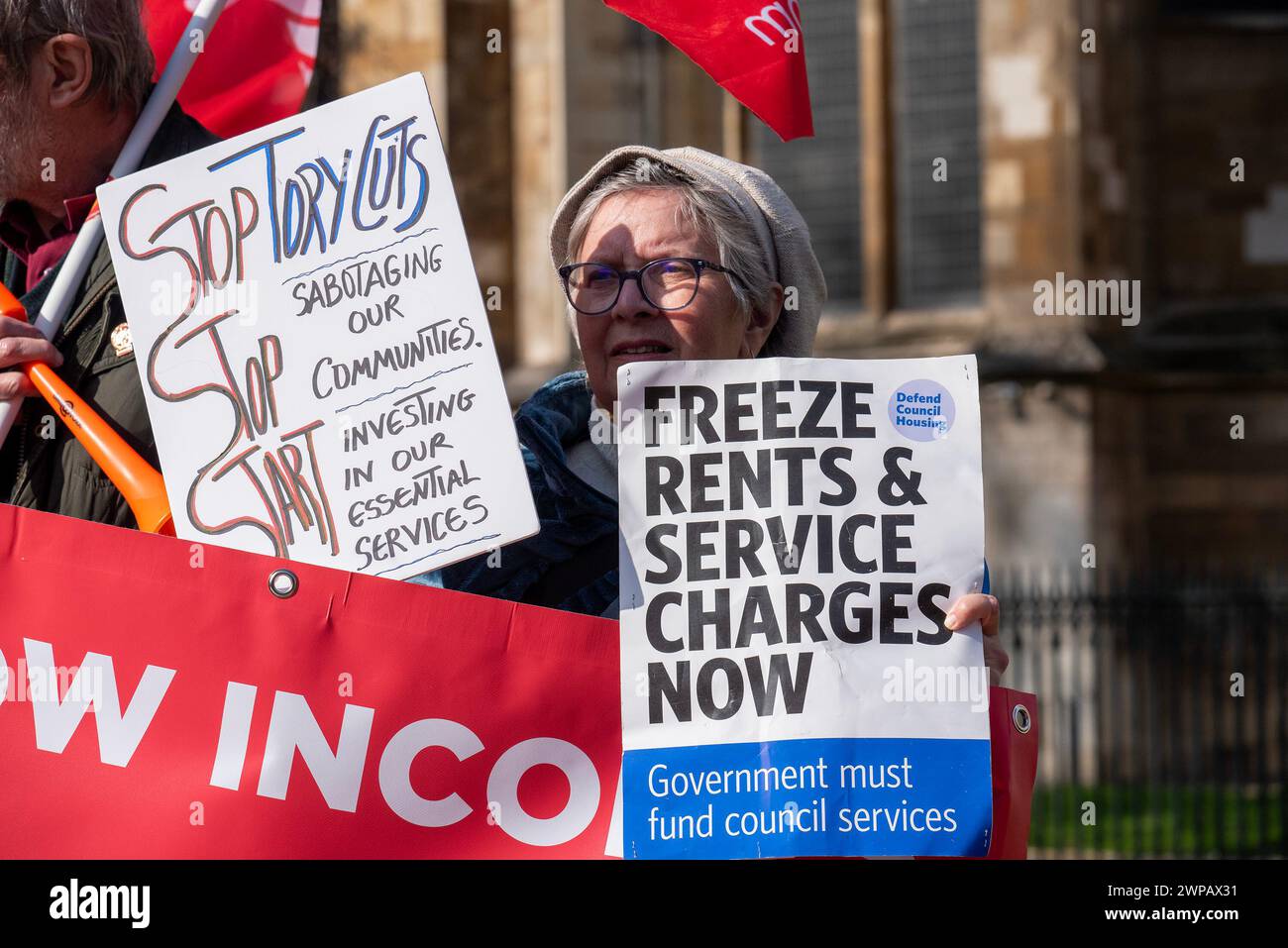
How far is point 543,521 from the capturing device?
274 cm

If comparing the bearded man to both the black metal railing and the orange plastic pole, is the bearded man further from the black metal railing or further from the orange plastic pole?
the black metal railing

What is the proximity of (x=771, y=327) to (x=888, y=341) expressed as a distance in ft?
30.7

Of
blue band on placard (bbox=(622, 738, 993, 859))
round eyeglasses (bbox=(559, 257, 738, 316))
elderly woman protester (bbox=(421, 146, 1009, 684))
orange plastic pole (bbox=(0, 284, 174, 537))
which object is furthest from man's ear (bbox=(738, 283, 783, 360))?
orange plastic pole (bbox=(0, 284, 174, 537))

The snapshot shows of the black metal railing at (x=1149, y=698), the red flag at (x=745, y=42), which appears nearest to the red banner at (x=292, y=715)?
the red flag at (x=745, y=42)

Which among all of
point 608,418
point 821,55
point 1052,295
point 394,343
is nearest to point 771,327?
point 608,418

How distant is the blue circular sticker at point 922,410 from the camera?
8.11 feet

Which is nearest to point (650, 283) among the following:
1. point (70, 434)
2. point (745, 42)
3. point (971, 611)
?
point (745, 42)

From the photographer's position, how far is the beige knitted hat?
2775 millimetres

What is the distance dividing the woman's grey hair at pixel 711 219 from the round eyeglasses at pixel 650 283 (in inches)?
1.8

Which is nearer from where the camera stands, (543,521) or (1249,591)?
(543,521)

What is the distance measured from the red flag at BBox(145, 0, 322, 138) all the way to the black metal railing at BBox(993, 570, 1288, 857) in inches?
262

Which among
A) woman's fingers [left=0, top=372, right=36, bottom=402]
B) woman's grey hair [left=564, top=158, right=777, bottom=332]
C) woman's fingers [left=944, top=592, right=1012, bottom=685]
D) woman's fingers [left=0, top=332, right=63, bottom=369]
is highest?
woman's grey hair [left=564, top=158, right=777, bottom=332]

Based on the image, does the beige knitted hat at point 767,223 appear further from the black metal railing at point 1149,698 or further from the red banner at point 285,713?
the black metal railing at point 1149,698
